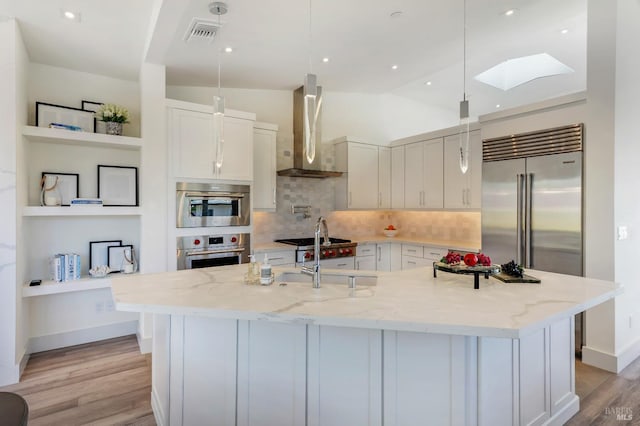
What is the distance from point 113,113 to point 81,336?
230 centimetres

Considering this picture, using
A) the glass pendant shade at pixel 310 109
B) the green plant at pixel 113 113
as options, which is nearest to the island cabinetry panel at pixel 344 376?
the glass pendant shade at pixel 310 109

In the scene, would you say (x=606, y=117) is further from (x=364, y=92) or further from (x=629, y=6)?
(x=364, y=92)

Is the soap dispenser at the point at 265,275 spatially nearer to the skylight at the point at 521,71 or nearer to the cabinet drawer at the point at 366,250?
the cabinet drawer at the point at 366,250

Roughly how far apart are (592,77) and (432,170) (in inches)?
80.4

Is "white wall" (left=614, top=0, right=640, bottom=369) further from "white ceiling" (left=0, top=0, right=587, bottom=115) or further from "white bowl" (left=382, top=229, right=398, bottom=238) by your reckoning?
"white bowl" (left=382, top=229, right=398, bottom=238)

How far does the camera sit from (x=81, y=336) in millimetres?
3609

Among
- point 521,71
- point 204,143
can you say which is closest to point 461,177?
point 521,71

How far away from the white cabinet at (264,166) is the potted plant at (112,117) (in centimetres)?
145

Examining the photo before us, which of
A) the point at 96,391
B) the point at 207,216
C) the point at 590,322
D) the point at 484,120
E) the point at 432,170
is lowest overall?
the point at 96,391

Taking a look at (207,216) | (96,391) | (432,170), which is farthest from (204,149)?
(432,170)

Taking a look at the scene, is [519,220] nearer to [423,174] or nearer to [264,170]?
[423,174]

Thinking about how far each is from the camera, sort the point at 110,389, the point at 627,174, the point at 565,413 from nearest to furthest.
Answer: the point at 565,413, the point at 110,389, the point at 627,174

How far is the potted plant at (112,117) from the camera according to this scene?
3.43m

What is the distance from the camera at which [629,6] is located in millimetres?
3008
